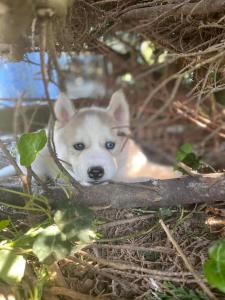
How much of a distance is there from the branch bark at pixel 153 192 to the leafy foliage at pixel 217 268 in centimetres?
36

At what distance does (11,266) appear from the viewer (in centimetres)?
159

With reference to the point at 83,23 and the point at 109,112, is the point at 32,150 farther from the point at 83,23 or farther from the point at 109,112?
the point at 109,112

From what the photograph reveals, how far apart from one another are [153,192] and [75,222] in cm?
46

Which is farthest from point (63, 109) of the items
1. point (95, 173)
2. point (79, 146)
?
point (95, 173)

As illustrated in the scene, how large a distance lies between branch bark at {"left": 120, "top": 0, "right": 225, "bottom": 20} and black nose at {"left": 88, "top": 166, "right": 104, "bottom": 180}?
80 centimetres

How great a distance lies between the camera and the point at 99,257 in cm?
183

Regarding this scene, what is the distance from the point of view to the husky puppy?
2.47 meters

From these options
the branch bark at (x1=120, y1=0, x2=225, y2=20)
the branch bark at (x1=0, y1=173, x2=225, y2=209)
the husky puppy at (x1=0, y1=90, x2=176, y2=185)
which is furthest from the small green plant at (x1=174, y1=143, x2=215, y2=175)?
the branch bark at (x1=120, y1=0, x2=225, y2=20)

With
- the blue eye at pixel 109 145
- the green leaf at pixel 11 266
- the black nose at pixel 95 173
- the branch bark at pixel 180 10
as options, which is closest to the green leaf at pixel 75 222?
the green leaf at pixel 11 266

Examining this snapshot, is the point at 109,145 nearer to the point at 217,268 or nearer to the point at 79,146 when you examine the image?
the point at 79,146

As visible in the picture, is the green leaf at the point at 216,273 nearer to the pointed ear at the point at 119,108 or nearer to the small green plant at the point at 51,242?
the small green plant at the point at 51,242

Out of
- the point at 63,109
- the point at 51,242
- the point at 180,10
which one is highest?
the point at 180,10

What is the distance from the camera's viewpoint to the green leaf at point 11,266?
1558 millimetres

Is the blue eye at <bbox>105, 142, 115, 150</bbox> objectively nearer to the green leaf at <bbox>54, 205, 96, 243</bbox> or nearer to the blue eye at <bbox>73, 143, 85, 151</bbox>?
the blue eye at <bbox>73, 143, 85, 151</bbox>
